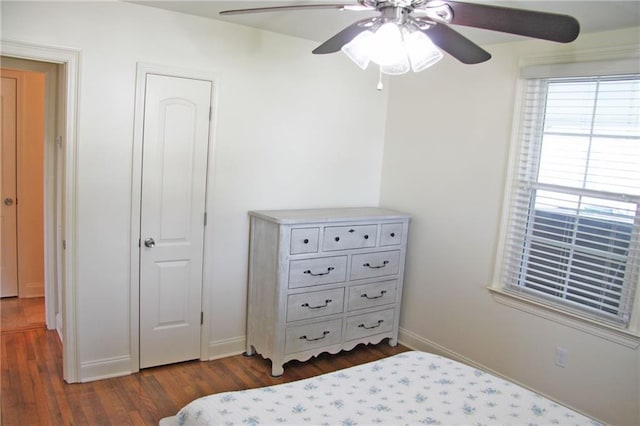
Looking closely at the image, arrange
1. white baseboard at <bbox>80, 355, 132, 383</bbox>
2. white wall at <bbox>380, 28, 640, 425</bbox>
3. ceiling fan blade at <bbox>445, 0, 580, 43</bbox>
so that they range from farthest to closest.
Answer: white baseboard at <bbox>80, 355, 132, 383</bbox>
white wall at <bbox>380, 28, 640, 425</bbox>
ceiling fan blade at <bbox>445, 0, 580, 43</bbox>

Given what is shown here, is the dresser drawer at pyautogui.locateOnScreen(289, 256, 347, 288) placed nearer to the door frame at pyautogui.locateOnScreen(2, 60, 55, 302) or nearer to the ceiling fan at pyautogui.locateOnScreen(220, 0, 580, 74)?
the ceiling fan at pyautogui.locateOnScreen(220, 0, 580, 74)

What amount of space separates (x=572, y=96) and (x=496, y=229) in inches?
37.5

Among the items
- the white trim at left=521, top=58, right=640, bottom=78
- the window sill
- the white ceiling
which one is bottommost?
the window sill

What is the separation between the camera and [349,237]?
3.56 metres

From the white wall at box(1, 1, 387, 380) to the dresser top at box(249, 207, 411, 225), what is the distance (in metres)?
0.13

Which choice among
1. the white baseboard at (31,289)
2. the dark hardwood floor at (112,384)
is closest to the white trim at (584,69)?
the dark hardwood floor at (112,384)

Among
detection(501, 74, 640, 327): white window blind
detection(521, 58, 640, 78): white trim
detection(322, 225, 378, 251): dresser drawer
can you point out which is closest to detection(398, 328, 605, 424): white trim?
detection(501, 74, 640, 327): white window blind

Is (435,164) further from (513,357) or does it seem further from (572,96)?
(513,357)

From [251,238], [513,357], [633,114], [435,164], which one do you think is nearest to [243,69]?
[251,238]

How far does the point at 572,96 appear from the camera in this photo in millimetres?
3002

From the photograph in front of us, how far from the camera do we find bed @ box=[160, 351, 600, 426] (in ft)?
6.17

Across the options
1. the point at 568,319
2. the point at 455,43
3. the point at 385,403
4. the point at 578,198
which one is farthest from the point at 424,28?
the point at 568,319

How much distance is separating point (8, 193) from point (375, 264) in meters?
3.30

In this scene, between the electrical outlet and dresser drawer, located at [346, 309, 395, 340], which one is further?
dresser drawer, located at [346, 309, 395, 340]
